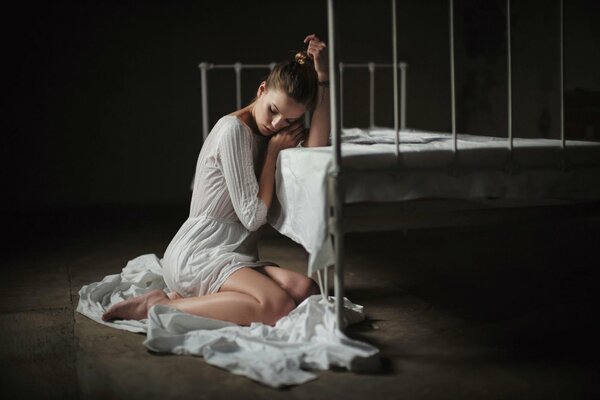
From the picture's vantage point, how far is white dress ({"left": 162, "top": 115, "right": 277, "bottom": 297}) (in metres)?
2.16

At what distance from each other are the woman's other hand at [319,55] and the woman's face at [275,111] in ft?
0.40

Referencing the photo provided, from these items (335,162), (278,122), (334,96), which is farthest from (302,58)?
(335,162)

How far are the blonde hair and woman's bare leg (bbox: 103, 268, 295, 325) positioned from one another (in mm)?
566

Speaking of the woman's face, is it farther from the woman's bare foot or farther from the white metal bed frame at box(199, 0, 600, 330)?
the woman's bare foot

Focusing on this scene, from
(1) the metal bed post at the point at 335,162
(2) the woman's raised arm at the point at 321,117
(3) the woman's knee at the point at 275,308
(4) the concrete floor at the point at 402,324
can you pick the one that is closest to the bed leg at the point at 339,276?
(1) the metal bed post at the point at 335,162

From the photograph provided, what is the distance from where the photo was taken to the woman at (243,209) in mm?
2143

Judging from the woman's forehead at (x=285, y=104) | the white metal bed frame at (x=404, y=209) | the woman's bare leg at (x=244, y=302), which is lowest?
the woman's bare leg at (x=244, y=302)

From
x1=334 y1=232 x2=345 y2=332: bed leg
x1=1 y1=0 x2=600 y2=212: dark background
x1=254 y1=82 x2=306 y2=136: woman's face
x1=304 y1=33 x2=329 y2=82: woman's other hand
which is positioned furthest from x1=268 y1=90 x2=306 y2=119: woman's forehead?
x1=1 y1=0 x2=600 y2=212: dark background

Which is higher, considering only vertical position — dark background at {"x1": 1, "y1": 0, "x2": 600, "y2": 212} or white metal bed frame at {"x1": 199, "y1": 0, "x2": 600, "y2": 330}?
dark background at {"x1": 1, "y1": 0, "x2": 600, "y2": 212}

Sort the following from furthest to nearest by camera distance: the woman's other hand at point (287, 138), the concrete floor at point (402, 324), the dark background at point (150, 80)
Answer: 1. the dark background at point (150, 80)
2. the woman's other hand at point (287, 138)
3. the concrete floor at point (402, 324)

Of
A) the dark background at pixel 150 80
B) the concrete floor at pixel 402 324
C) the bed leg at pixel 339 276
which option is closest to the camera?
the concrete floor at pixel 402 324

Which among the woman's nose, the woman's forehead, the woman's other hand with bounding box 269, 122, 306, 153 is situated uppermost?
the woman's forehead

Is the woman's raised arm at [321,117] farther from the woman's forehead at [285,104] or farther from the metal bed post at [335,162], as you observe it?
the metal bed post at [335,162]

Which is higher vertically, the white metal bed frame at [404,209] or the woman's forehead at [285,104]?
the woman's forehead at [285,104]
